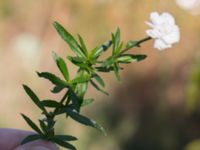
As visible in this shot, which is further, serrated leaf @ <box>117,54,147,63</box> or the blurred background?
the blurred background

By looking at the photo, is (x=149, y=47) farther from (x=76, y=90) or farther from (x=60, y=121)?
(x=76, y=90)

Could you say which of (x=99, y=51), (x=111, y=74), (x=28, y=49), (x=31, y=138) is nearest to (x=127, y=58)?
(x=99, y=51)

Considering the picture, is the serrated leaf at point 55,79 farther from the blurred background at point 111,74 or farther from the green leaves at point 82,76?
the blurred background at point 111,74

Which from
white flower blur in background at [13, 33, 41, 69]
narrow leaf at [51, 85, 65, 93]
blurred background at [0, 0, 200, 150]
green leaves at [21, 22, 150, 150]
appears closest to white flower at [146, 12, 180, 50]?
green leaves at [21, 22, 150, 150]

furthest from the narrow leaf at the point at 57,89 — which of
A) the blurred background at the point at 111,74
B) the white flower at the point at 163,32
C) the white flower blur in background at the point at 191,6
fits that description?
the white flower blur in background at the point at 191,6

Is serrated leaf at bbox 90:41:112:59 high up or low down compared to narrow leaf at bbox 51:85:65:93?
up

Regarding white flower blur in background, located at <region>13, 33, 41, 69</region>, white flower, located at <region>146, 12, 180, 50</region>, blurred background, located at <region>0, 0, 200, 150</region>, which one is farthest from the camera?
white flower blur in background, located at <region>13, 33, 41, 69</region>

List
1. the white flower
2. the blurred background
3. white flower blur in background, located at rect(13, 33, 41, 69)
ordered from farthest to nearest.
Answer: white flower blur in background, located at rect(13, 33, 41, 69) → the blurred background → the white flower

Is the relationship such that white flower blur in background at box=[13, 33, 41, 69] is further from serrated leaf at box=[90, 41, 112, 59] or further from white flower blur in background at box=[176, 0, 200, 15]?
serrated leaf at box=[90, 41, 112, 59]

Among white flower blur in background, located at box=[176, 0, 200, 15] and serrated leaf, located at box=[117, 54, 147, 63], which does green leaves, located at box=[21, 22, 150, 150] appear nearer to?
serrated leaf, located at box=[117, 54, 147, 63]
